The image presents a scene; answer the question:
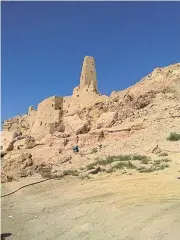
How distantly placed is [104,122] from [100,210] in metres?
14.0

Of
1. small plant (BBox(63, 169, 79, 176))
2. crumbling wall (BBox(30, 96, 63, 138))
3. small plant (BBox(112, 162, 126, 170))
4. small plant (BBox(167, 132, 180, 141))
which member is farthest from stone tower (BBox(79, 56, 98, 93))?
small plant (BBox(112, 162, 126, 170))

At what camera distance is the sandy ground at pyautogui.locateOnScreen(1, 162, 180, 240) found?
5.56 metres

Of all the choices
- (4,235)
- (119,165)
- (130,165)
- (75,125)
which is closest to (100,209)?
(4,235)

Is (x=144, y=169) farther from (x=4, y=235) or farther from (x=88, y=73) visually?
(x=88, y=73)

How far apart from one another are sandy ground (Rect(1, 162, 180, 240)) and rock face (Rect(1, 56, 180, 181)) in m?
3.95

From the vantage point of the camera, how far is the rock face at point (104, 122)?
14.8m

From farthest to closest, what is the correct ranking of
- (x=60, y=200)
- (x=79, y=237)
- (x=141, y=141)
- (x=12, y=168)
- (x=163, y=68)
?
(x=163, y=68) → (x=141, y=141) → (x=12, y=168) → (x=60, y=200) → (x=79, y=237)

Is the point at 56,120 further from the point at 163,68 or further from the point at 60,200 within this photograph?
the point at 60,200

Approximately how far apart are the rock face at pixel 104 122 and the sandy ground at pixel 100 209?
395 centimetres

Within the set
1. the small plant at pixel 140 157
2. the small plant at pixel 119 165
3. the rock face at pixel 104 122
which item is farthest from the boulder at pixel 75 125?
the small plant at pixel 119 165

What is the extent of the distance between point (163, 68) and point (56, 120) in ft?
30.7

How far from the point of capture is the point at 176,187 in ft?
25.8

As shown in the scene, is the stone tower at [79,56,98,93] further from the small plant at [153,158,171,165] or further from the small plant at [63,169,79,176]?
the small plant at [153,158,171,165]

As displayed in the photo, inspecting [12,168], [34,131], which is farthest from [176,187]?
[34,131]
